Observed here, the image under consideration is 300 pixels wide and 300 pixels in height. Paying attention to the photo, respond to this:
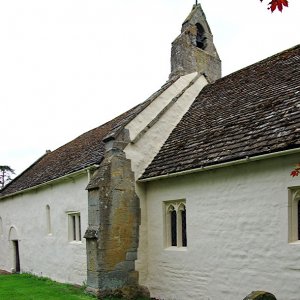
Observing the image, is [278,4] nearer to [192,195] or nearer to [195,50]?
[192,195]

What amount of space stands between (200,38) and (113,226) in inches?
442

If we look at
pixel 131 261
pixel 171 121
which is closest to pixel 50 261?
pixel 131 261

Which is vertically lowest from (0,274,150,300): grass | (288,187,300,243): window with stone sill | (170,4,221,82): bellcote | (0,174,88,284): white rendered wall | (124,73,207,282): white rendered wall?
(0,274,150,300): grass

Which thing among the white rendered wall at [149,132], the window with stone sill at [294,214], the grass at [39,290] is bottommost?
the grass at [39,290]

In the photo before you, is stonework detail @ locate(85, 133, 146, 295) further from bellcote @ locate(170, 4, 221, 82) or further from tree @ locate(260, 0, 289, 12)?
tree @ locate(260, 0, 289, 12)

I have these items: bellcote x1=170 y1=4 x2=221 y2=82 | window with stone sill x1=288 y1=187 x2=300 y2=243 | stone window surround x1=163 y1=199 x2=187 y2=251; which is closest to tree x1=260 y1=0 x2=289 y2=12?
window with stone sill x1=288 y1=187 x2=300 y2=243

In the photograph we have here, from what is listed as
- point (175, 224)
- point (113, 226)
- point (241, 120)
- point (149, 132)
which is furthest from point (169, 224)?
point (241, 120)

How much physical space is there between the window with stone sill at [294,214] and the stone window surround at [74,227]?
914 cm

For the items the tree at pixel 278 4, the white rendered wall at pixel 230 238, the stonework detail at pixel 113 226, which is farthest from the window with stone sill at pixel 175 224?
the tree at pixel 278 4

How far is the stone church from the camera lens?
8641mm

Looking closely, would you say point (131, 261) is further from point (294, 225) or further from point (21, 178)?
point (21, 178)

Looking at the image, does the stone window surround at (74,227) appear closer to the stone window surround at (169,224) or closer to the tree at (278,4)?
the stone window surround at (169,224)

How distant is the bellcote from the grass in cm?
975

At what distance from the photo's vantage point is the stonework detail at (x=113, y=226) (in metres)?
11.3
